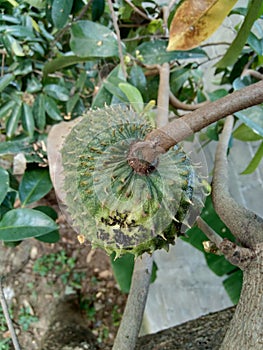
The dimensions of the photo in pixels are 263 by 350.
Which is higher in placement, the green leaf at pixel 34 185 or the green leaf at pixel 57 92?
the green leaf at pixel 57 92

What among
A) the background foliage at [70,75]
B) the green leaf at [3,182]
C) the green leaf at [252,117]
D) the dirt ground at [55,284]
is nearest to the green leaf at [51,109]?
the background foliage at [70,75]

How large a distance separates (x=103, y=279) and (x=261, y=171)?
27.8 inches

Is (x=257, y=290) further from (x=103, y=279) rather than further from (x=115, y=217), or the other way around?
(x=103, y=279)

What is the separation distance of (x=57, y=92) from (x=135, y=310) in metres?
0.63

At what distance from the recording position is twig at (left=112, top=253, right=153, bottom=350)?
70cm

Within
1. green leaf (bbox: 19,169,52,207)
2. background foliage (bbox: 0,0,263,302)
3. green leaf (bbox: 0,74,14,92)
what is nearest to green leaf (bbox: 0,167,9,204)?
background foliage (bbox: 0,0,263,302)

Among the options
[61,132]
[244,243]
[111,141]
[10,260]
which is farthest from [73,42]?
[10,260]

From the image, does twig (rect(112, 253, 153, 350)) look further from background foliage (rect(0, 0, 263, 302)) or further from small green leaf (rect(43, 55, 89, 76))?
small green leaf (rect(43, 55, 89, 76))

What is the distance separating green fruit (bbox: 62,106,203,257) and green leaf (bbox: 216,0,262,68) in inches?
13.1

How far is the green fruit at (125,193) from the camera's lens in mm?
552

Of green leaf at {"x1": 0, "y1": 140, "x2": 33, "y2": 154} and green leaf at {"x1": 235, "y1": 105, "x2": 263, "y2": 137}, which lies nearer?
green leaf at {"x1": 235, "y1": 105, "x2": 263, "y2": 137}

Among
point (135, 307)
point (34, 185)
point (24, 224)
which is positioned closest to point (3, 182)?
point (24, 224)

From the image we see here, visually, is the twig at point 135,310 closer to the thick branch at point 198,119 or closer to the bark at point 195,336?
the bark at point 195,336

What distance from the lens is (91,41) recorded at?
1.01m
